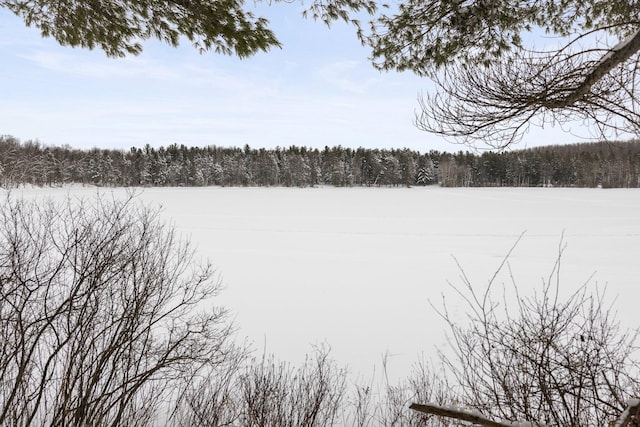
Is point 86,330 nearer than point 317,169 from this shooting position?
Yes

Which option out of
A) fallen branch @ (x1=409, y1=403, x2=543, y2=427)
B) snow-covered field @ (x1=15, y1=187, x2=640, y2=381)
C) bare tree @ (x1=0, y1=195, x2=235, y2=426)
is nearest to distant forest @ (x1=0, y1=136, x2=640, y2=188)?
snow-covered field @ (x1=15, y1=187, x2=640, y2=381)

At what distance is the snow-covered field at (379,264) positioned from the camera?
10.8 m

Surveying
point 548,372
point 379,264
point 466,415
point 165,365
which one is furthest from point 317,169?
point 466,415

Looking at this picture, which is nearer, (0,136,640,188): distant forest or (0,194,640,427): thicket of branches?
(0,194,640,427): thicket of branches

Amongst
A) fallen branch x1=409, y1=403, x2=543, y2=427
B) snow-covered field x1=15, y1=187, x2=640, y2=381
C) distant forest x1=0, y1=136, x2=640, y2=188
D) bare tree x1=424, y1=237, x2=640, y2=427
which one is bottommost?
snow-covered field x1=15, y1=187, x2=640, y2=381

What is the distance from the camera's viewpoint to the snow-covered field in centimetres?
1083

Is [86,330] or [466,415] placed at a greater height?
[466,415]

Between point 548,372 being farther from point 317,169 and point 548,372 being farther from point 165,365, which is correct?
point 317,169

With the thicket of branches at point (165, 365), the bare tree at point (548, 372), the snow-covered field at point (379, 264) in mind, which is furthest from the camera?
the snow-covered field at point (379, 264)

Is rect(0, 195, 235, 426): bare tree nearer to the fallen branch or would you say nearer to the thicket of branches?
the thicket of branches

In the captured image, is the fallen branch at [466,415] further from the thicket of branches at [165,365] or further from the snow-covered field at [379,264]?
the snow-covered field at [379,264]

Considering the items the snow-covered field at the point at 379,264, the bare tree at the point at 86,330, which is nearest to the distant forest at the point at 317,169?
the snow-covered field at the point at 379,264

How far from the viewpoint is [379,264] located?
18.0 m

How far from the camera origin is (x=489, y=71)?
291cm
